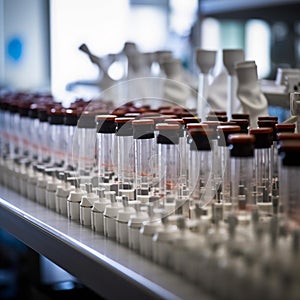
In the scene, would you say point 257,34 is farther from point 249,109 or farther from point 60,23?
point 249,109

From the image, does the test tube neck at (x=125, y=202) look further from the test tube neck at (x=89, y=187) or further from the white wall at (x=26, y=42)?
the white wall at (x=26, y=42)

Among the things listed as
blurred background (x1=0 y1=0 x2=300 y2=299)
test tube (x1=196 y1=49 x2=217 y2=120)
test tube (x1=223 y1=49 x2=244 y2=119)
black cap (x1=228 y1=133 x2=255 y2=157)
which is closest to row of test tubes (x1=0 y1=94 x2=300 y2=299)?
black cap (x1=228 y1=133 x2=255 y2=157)

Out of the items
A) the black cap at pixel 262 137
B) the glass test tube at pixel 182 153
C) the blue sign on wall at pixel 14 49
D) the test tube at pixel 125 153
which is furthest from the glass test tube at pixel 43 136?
the blue sign on wall at pixel 14 49

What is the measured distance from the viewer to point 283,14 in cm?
466

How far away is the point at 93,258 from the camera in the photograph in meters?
1.31

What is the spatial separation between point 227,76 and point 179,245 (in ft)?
4.04

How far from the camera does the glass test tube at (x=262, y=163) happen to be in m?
1.34

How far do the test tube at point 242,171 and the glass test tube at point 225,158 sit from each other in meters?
0.04

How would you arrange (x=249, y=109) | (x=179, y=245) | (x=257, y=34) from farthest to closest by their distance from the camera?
1. (x=257, y=34)
2. (x=249, y=109)
3. (x=179, y=245)

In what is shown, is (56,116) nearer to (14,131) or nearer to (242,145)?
(14,131)

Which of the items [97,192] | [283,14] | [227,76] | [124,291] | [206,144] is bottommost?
[124,291]

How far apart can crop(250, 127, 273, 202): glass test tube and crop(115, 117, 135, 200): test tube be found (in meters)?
0.30

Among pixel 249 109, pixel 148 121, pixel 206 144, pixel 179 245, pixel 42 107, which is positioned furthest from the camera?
pixel 42 107

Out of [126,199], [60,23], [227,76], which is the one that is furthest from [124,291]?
[60,23]
